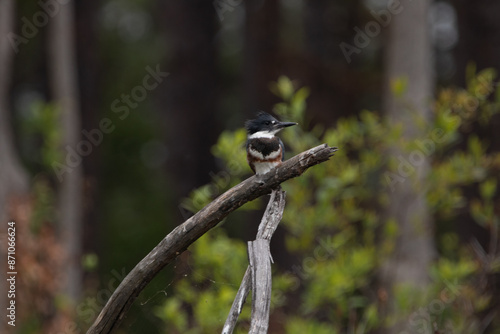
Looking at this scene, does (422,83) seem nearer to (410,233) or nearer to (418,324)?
(410,233)

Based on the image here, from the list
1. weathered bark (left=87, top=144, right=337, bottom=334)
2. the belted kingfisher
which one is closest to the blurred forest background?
weathered bark (left=87, top=144, right=337, bottom=334)

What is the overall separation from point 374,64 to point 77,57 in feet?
19.7

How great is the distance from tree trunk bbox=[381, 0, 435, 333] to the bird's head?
2108mm

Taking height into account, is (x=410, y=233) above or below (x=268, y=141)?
below

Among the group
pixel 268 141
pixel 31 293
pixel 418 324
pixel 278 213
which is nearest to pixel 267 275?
pixel 278 213

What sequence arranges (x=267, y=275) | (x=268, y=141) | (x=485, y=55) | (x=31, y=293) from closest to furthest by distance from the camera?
(x=267, y=275) < (x=268, y=141) < (x=31, y=293) < (x=485, y=55)


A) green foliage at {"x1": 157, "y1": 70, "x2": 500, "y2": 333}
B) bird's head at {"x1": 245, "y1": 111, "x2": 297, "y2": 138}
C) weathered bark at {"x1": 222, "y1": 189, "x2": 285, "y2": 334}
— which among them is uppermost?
weathered bark at {"x1": 222, "y1": 189, "x2": 285, "y2": 334}

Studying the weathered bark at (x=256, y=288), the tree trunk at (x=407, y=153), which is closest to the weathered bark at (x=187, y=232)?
the weathered bark at (x=256, y=288)

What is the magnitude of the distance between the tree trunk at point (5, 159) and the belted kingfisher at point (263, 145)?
5.01 meters

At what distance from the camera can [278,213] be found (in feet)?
11.0

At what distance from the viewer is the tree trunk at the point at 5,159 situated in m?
8.58

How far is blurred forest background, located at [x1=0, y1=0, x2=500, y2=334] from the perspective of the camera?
19.2 feet

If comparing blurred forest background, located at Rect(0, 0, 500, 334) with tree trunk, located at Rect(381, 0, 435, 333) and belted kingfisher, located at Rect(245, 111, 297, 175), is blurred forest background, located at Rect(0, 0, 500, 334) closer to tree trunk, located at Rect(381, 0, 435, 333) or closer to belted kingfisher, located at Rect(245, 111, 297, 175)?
tree trunk, located at Rect(381, 0, 435, 333)

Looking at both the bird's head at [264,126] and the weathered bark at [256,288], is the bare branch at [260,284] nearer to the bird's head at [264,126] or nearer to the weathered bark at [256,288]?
the weathered bark at [256,288]
